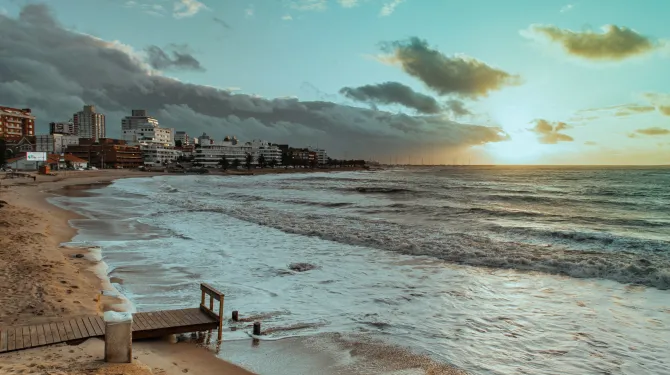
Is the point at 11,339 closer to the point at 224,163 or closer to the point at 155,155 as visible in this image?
the point at 224,163

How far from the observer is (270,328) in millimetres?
9117

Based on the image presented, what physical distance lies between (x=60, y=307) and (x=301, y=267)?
773 centimetres

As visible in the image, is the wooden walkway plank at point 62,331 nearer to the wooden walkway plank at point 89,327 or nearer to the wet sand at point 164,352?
the wet sand at point 164,352

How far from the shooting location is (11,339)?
679 cm

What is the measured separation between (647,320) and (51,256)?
1800 cm

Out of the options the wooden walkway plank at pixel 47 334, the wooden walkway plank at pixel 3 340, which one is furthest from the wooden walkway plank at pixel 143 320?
the wooden walkway plank at pixel 3 340

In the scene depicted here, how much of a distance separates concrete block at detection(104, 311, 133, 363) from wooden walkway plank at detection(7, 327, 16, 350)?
1.71 meters

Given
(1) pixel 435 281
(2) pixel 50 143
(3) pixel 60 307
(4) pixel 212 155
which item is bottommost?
(1) pixel 435 281

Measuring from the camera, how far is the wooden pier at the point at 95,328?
683cm

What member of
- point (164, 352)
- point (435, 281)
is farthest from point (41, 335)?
point (435, 281)

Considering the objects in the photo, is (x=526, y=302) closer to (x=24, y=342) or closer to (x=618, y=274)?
(x=618, y=274)

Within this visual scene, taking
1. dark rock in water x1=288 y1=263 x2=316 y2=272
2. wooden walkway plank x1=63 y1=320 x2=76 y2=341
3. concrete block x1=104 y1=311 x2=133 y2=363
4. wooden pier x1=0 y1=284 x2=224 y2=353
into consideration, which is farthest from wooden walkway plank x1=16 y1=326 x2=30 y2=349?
dark rock in water x1=288 y1=263 x2=316 y2=272

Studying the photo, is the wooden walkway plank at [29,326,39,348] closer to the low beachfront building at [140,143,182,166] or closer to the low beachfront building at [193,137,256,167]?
the low beachfront building at [140,143,182,166]

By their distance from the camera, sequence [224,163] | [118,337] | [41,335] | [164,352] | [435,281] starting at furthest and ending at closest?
[224,163] < [435,281] < [164,352] < [41,335] < [118,337]
